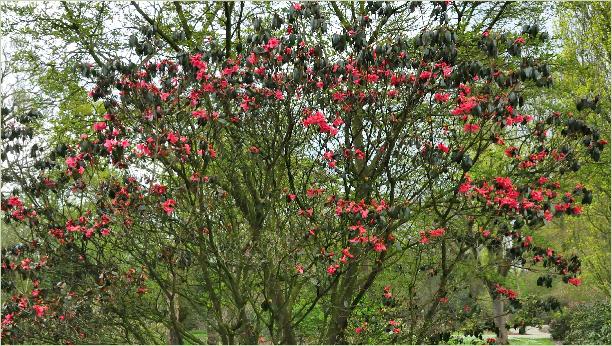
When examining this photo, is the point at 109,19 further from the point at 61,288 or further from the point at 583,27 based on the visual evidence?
the point at 583,27

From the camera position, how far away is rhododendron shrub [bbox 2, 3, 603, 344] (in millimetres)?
5418

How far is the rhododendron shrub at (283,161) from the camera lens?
5418 mm

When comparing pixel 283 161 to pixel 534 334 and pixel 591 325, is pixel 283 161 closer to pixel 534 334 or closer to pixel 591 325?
pixel 591 325

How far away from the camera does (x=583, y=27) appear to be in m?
14.9

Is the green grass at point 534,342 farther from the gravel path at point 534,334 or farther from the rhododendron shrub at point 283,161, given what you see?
the rhododendron shrub at point 283,161

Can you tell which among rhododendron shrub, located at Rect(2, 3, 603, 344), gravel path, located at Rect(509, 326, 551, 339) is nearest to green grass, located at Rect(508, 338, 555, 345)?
gravel path, located at Rect(509, 326, 551, 339)

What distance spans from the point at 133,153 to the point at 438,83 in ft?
9.13

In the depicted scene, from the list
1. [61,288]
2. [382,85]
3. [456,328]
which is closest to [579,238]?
[456,328]

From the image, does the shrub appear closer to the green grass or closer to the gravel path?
the green grass

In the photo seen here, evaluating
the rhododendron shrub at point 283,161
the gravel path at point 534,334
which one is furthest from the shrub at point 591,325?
the rhododendron shrub at point 283,161

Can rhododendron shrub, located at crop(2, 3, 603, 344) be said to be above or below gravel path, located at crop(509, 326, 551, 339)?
above

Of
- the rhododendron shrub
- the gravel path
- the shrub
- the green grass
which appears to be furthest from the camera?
the gravel path

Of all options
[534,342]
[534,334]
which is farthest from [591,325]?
[534,334]

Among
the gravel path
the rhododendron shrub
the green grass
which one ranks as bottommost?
the green grass
